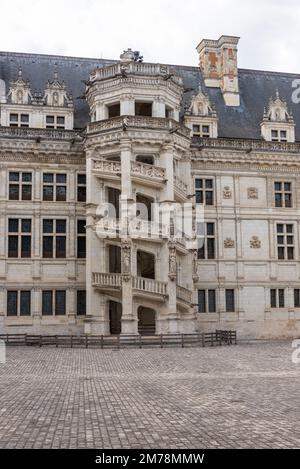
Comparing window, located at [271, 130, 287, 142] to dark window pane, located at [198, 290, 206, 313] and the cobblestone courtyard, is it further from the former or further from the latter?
the cobblestone courtyard

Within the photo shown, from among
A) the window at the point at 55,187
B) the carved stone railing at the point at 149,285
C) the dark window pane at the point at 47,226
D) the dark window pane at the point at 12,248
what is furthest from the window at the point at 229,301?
the dark window pane at the point at 12,248

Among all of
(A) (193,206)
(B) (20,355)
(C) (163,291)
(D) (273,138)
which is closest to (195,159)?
(A) (193,206)

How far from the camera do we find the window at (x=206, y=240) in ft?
119

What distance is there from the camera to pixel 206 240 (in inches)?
1436

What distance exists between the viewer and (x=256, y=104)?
135 feet

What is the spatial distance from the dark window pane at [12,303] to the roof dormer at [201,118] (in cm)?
1459

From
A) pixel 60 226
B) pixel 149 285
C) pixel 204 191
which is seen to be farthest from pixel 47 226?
pixel 204 191

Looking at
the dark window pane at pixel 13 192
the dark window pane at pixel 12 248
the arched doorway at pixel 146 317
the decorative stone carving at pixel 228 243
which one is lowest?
the arched doorway at pixel 146 317

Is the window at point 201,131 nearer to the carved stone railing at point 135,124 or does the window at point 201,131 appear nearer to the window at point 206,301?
the carved stone railing at point 135,124

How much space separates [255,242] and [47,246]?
497 inches

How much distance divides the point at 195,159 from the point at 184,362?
17.7 m

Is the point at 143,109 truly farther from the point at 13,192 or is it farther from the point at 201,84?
the point at 13,192

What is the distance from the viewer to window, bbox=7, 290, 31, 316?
110ft

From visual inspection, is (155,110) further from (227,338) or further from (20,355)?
(20,355)
